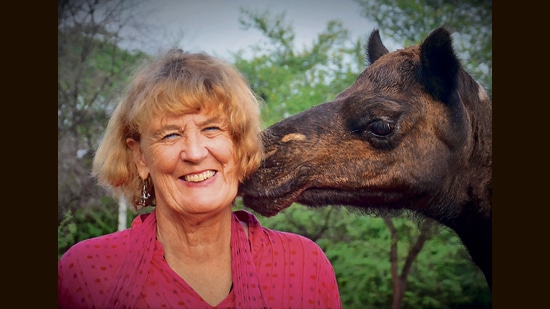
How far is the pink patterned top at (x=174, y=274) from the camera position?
221 centimetres

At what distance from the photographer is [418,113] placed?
2607 millimetres

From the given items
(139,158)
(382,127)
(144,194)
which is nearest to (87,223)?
(144,194)

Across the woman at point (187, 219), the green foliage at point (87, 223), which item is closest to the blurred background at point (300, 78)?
the green foliage at point (87, 223)

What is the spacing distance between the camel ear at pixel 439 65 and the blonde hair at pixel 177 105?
78cm

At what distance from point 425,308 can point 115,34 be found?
197 cm

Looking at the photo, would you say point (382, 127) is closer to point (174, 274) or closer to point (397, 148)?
point (397, 148)

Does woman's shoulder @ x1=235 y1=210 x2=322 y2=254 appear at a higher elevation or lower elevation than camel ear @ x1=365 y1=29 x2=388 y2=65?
lower

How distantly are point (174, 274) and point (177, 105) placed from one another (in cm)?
63

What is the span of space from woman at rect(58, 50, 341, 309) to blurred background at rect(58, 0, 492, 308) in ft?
1.67

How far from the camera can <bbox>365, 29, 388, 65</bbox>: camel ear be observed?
2820 mm

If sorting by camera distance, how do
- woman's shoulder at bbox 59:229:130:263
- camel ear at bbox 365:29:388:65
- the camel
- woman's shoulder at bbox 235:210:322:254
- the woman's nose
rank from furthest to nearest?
camel ear at bbox 365:29:388:65 → the camel → woman's shoulder at bbox 235:210:322:254 → woman's shoulder at bbox 59:229:130:263 → the woman's nose

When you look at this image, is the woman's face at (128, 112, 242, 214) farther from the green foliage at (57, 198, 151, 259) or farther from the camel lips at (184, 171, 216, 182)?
the green foliage at (57, 198, 151, 259)

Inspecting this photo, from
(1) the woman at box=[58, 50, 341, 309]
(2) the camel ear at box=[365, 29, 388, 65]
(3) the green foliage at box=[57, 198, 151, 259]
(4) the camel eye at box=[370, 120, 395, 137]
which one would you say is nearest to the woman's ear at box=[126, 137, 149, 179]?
(1) the woman at box=[58, 50, 341, 309]

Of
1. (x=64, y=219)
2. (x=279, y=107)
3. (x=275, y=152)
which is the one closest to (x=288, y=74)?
(x=279, y=107)
